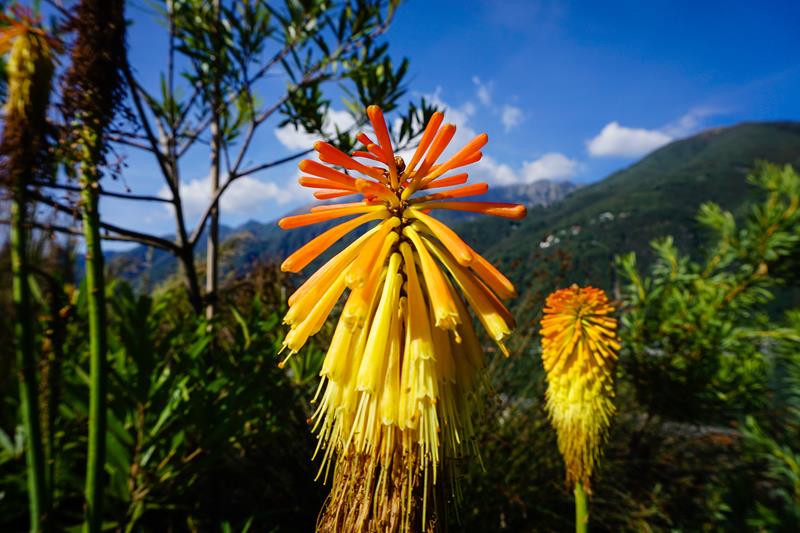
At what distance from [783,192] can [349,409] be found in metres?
4.73

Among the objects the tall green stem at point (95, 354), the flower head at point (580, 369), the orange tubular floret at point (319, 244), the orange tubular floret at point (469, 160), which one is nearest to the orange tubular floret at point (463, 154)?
the orange tubular floret at point (469, 160)

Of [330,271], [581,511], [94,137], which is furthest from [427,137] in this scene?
[581,511]

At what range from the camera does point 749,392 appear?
372 centimetres

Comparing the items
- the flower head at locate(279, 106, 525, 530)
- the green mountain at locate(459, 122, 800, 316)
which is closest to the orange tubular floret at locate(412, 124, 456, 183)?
the flower head at locate(279, 106, 525, 530)

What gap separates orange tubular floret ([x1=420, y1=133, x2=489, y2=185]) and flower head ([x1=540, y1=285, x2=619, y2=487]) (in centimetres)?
140

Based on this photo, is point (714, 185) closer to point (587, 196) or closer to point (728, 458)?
point (587, 196)

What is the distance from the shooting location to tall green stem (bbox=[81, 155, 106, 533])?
1376 mm

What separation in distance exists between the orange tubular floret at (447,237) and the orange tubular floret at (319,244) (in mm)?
104

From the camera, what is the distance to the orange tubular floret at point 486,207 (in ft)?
3.88

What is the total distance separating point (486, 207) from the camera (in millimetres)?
1256

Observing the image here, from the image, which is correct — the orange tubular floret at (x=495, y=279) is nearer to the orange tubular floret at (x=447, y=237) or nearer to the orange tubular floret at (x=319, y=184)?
the orange tubular floret at (x=447, y=237)

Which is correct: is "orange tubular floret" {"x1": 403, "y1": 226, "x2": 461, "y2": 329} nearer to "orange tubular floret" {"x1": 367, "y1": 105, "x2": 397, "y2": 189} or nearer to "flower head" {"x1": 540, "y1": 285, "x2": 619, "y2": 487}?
"orange tubular floret" {"x1": 367, "y1": 105, "x2": 397, "y2": 189}

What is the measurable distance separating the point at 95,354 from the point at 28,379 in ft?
0.62

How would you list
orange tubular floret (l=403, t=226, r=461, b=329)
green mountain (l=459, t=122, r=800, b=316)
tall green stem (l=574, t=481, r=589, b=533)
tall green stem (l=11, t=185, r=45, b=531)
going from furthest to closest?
green mountain (l=459, t=122, r=800, b=316)
tall green stem (l=574, t=481, r=589, b=533)
tall green stem (l=11, t=185, r=45, b=531)
orange tubular floret (l=403, t=226, r=461, b=329)
